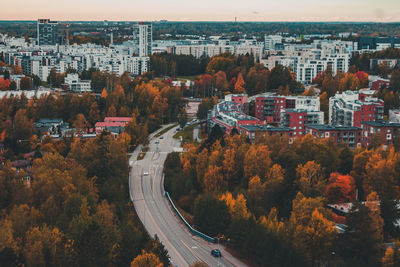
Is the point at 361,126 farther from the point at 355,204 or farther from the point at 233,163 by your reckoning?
the point at 355,204

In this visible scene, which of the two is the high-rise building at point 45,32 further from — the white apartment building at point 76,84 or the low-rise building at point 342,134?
the low-rise building at point 342,134

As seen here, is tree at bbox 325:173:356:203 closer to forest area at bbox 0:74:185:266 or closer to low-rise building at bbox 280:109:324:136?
forest area at bbox 0:74:185:266

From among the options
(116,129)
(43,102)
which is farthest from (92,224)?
(43,102)

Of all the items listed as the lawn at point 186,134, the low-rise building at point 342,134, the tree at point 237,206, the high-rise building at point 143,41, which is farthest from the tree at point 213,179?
the high-rise building at point 143,41

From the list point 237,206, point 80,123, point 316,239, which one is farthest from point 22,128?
point 316,239

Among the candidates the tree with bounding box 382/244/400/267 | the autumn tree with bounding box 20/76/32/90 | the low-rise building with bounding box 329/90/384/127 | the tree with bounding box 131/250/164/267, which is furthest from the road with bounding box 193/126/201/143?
the autumn tree with bounding box 20/76/32/90
